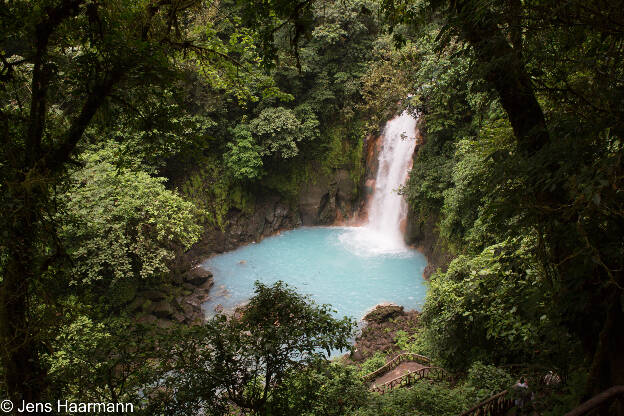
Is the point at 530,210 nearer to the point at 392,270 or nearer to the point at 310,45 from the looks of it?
the point at 392,270

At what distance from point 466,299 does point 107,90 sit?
6.43 meters

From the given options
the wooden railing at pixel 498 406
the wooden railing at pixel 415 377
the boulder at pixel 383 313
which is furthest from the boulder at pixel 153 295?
the wooden railing at pixel 498 406

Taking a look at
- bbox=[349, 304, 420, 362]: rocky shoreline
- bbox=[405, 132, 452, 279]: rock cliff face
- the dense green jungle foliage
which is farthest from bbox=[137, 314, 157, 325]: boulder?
bbox=[405, 132, 452, 279]: rock cliff face

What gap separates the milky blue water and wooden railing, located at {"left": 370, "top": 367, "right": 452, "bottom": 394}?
13.0 ft

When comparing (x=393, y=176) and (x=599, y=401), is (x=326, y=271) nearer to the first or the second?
(x=393, y=176)

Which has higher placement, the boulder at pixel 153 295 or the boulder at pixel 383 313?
the boulder at pixel 153 295

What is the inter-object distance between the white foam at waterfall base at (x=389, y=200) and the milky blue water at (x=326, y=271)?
247 mm

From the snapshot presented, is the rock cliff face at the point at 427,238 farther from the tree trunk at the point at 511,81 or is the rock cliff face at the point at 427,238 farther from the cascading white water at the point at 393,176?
the tree trunk at the point at 511,81

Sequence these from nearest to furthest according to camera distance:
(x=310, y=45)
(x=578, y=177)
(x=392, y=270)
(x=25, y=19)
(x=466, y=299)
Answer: (x=578, y=177) → (x=25, y=19) → (x=466, y=299) → (x=392, y=270) → (x=310, y=45)

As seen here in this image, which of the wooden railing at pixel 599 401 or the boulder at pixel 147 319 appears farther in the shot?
the boulder at pixel 147 319

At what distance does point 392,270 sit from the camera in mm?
14531

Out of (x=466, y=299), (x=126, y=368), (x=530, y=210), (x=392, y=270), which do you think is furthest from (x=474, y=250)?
(x=126, y=368)

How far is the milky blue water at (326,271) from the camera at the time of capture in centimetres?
1295

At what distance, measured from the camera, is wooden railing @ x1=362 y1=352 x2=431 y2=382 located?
8641mm
